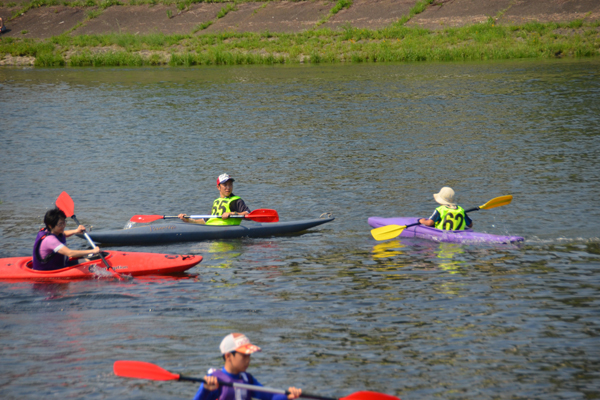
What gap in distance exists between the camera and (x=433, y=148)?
17.7 metres

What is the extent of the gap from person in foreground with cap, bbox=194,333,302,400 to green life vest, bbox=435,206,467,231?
20.3ft

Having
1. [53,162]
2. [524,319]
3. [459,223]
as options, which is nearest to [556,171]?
[459,223]

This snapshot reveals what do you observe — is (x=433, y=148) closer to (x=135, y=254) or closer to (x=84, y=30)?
(x=135, y=254)

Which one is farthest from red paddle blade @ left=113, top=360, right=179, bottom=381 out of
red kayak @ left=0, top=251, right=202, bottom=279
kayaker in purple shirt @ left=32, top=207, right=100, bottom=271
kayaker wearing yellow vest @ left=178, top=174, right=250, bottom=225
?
kayaker wearing yellow vest @ left=178, top=174, right=250, bottom=225

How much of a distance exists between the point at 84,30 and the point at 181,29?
7.89 metres

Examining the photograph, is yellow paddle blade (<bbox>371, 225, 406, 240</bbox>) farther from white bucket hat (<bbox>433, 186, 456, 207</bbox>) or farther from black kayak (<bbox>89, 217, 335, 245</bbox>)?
black kayak (<bbox>89, 217, 335, 245</bbox>)

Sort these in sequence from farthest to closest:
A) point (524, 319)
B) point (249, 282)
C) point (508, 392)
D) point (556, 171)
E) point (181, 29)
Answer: point (181, 29) < point (556, 171) < point (249, 282) < point (524, 319) < point (508, 392)

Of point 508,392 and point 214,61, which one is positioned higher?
point 214,61

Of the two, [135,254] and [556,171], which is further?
[556,171]

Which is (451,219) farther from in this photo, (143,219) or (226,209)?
(143,219)

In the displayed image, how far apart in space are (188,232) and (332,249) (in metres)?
2.44

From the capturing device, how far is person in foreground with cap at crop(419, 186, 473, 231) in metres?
10.2

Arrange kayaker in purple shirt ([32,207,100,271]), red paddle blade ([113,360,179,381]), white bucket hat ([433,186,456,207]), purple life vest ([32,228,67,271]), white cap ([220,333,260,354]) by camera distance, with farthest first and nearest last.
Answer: white bucket hat ([433,186,456,207])
purple life vest ([32,228,67,271])
kayaker in purple shirt ([32,207,100,271])
red paddle blade ([113,360,179,381])
white cap ([220,333,260,354])

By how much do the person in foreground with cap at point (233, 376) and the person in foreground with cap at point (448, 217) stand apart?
6134mm
